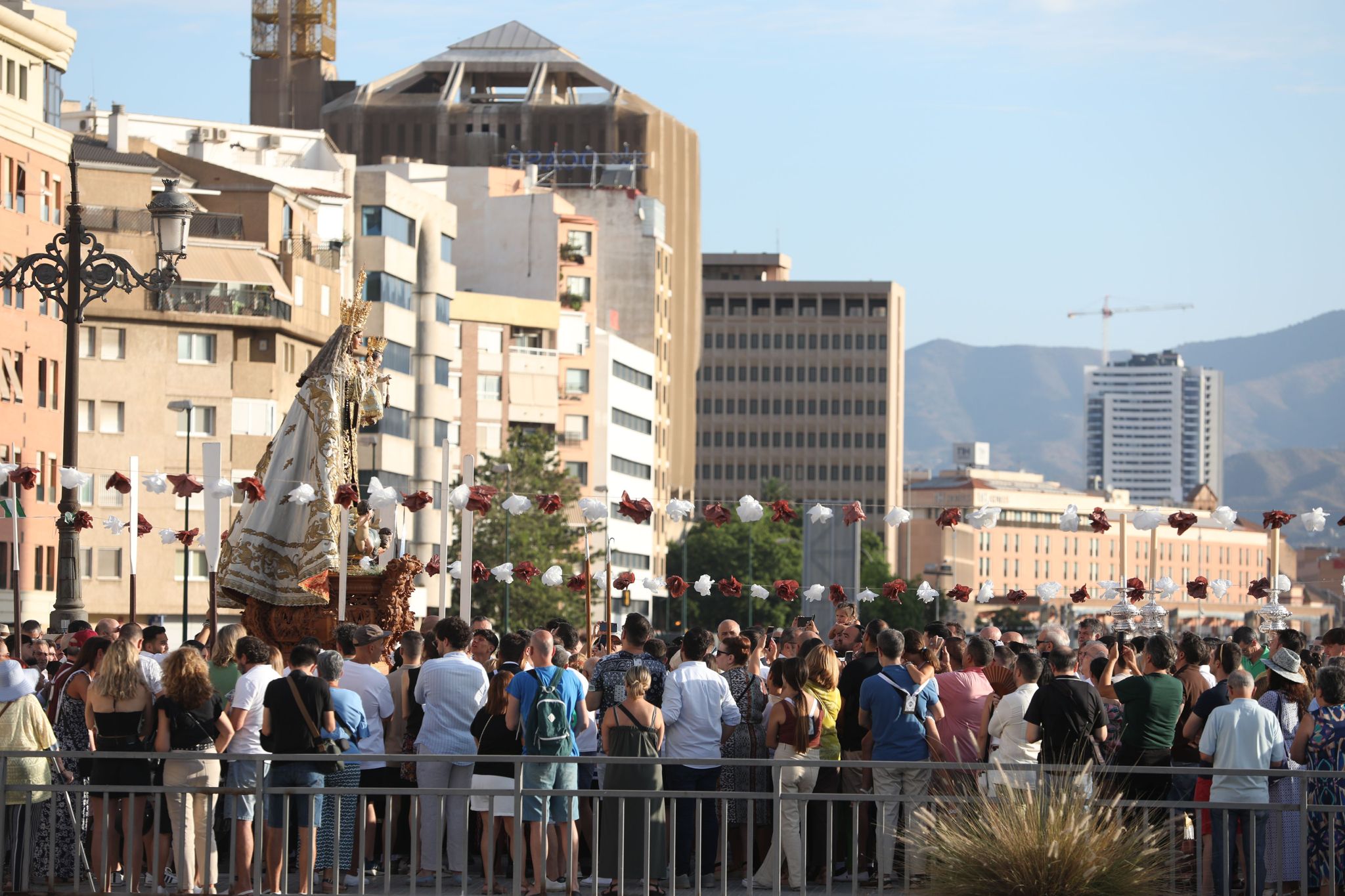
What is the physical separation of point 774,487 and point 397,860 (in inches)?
6353

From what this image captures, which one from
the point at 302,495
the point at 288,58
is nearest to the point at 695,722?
the point at 302,495

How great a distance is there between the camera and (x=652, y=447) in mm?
134000

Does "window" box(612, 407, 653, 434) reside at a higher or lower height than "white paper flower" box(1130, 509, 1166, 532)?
higher

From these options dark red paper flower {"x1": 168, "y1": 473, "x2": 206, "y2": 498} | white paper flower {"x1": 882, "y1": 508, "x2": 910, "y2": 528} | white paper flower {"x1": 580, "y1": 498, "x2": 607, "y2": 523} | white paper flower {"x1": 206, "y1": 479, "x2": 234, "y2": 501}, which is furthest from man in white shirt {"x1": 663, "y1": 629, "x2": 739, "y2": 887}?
white paper flower {"x1": 882, "y1": 508, "x2": 910, "y2": 528}

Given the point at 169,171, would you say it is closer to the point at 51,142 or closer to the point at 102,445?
the point at 102,445

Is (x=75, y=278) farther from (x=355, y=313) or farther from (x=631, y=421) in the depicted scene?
(x=631, y=421)

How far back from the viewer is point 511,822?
16.2 meters

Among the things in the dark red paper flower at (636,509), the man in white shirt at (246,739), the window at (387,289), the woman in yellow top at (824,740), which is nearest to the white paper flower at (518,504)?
the dark red paper flower at (636,509)

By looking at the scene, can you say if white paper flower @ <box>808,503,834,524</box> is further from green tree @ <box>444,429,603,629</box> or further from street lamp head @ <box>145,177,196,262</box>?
green tree @ <box>444,429,603,629</box>

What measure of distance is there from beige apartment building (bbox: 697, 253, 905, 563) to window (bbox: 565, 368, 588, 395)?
234 ft

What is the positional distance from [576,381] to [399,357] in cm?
2915

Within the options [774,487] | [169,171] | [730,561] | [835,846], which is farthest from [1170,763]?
[774,487]

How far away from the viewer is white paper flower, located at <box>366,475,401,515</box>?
24203 mm

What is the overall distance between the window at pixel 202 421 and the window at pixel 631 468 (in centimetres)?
4824
